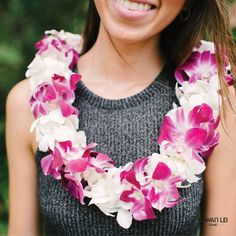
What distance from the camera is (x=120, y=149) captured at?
183 cm

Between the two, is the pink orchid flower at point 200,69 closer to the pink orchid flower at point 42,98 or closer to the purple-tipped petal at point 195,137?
the purple-tipped petal at point 195,137

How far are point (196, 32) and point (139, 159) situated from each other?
1.39 feet

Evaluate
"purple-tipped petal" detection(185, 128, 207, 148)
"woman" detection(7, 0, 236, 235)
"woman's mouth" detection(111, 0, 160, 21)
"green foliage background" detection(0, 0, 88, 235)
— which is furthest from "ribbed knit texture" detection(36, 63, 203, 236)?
"green foliage background" detection(0, 0, 88, 235)

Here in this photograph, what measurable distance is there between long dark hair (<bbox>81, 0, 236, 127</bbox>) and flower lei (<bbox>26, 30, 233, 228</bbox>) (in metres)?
0.06

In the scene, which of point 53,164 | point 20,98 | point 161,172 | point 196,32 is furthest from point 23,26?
point 161,172

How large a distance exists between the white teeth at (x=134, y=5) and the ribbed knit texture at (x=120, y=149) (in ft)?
0.83

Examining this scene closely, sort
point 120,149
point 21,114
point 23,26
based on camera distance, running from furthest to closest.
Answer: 1. point 23,26
2. point 21,114
3. point 120,149

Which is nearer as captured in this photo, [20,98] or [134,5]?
[134,5]

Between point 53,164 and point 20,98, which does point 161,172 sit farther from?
point 20,98

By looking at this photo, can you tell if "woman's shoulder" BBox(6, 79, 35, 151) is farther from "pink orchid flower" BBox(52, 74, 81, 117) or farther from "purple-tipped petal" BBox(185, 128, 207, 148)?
"purple-tipped petal" BBox(185, 128, 207, 148)

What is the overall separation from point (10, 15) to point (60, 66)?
1146mm

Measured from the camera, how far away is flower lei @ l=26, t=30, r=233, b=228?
5.68 feet

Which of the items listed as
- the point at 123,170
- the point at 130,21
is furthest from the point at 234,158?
the point at 130,21

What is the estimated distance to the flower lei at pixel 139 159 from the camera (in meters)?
1.73
